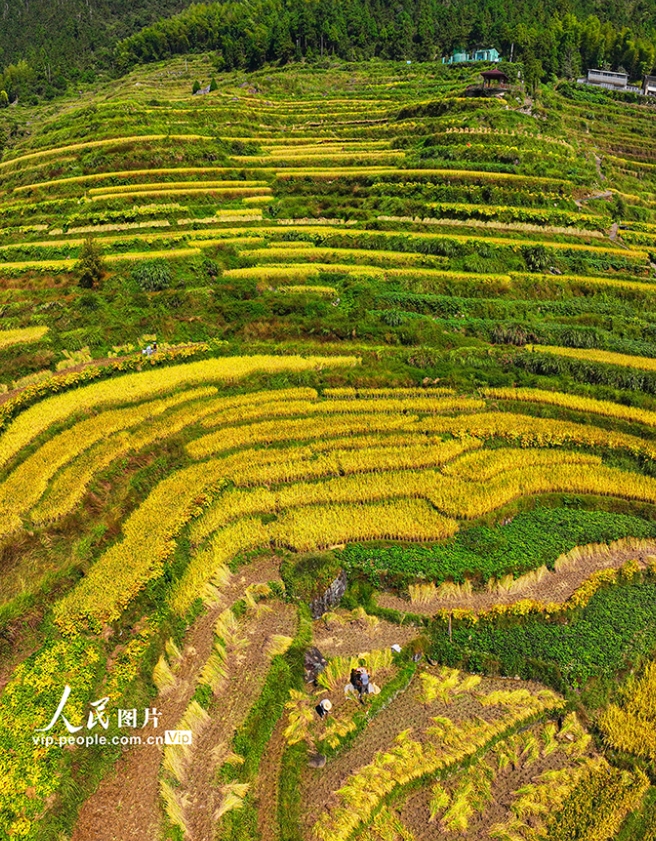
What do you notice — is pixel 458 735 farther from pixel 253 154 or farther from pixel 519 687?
pixel 253 154

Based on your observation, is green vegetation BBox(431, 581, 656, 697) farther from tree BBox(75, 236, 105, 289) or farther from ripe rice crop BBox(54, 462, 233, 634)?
tree BBox(75, 236, 105, 289)

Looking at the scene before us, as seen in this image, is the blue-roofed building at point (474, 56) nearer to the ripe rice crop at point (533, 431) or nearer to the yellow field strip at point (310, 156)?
the yellow field strip at point (310, 156)

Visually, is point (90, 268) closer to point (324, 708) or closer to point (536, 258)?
point (536, 258)

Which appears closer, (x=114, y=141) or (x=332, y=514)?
(x=332, y=514)

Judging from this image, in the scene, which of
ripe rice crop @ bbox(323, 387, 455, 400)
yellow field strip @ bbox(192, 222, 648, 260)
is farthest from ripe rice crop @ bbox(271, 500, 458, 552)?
yellow field strip @ bbox(192, 222, 648, 260)

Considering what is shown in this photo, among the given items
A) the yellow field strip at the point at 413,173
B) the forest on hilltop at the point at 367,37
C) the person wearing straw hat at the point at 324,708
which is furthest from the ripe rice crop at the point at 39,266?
the forest on hilltop at the point at 367,37

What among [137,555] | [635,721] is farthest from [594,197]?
[137,555]

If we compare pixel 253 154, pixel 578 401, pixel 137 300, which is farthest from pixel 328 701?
pixel 253 154

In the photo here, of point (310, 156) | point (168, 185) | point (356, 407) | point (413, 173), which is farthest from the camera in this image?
point (310, 156)
